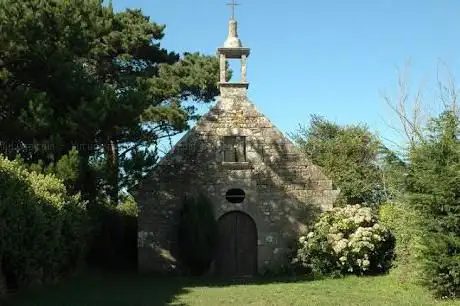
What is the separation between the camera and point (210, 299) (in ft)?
38.4

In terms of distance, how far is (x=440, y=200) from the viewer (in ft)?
37.0

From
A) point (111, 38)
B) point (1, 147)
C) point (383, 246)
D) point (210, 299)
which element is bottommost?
point (210, 299)

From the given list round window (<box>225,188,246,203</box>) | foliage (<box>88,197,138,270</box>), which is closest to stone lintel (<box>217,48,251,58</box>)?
round window (<box>225,188,246,203</box>)

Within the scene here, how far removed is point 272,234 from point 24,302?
925cm

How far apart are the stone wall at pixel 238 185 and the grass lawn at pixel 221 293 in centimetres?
218

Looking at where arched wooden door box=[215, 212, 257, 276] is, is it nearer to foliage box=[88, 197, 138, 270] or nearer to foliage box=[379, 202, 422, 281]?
foliage box=[88, 197, 138, 270]

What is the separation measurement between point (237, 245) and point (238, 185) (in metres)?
1.91

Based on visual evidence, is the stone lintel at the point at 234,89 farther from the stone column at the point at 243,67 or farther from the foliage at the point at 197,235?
the foliage at the point at 197,235

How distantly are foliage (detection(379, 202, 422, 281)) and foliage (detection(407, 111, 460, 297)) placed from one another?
1.16ft

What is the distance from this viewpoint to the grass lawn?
1108cm

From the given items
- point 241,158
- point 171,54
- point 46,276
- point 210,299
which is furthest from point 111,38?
point 210,299

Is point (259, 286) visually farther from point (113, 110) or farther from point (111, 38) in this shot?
point (111, 38)

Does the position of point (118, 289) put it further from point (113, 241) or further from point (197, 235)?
point (113, 241)

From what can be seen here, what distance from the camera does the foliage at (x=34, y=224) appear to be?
34.4ft
